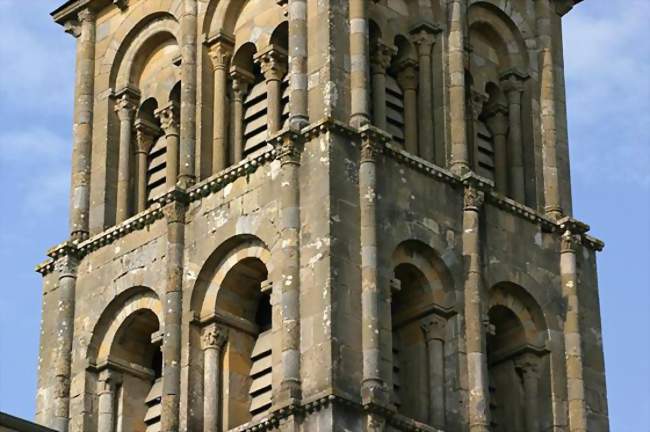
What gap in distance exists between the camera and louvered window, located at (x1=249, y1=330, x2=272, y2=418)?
165 ft

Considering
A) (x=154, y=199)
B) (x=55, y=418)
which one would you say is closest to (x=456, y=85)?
(x=154, y=199)

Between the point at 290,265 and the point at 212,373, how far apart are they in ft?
8.44

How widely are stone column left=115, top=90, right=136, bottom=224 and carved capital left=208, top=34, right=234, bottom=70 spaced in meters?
2.40

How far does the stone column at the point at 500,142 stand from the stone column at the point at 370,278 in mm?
3940

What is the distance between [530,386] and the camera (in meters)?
52.2

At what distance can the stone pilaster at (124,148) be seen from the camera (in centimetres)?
5462

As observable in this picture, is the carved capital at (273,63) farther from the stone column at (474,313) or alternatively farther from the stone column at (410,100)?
the stone column at (474,313)

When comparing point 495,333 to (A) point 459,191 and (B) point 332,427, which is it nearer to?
(A) point 459,191

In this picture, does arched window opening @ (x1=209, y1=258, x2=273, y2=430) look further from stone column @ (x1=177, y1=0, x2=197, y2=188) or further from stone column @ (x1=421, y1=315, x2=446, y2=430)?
stone column @ (x1=421, y1=315, x2=446, y2=430)

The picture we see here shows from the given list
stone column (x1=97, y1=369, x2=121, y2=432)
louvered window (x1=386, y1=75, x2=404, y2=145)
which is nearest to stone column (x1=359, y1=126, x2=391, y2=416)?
louvered window (x1=386, y1=75, x2=404, y2=145)

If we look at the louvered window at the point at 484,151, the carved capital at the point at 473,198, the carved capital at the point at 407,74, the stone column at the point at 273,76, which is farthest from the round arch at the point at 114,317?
the louvered window at the point at 484,151

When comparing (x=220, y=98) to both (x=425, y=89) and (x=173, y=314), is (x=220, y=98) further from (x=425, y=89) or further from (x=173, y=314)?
(x=173, y=314)

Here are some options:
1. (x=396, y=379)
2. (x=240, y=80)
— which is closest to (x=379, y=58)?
(x=240, y=80)

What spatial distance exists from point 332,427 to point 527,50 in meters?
11.4
